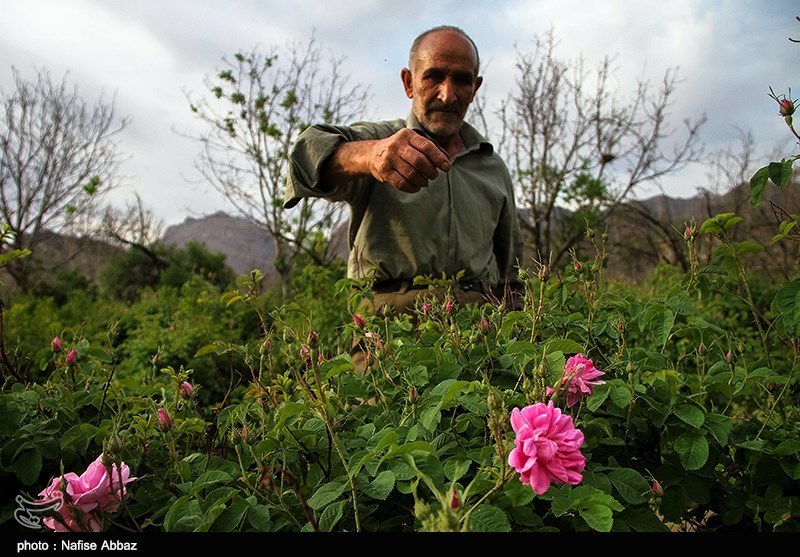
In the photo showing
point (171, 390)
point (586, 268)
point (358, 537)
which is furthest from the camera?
point (171, 390)

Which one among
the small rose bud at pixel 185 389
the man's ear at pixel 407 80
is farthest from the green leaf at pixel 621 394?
the man's ear at pixel 407 80

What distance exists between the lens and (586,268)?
1262 millimetres

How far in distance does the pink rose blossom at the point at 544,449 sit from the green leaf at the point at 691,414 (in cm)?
37

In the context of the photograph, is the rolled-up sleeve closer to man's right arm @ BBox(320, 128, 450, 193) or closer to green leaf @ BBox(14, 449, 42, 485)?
man's right arm @ BBox(320, 128, 450, 193)

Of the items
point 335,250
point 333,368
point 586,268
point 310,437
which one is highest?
point 335,250

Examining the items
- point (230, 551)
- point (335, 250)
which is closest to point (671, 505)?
point (230, 551)

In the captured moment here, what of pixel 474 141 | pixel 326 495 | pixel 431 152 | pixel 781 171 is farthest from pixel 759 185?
pixel 474 141

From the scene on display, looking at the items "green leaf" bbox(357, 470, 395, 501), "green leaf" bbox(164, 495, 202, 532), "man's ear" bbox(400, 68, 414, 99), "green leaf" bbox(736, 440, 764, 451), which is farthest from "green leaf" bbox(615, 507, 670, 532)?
"man's ear" bbox(400, 68, 414, 99)

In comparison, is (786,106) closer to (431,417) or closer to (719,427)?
(719,427)

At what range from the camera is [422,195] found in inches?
92.0

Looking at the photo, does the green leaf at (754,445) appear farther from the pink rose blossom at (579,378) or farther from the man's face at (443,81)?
the man's face at (443,81)

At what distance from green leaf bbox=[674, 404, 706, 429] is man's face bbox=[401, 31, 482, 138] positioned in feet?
5.31

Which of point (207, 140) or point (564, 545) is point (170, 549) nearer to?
point (564, 545)

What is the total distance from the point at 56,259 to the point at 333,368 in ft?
58.9
